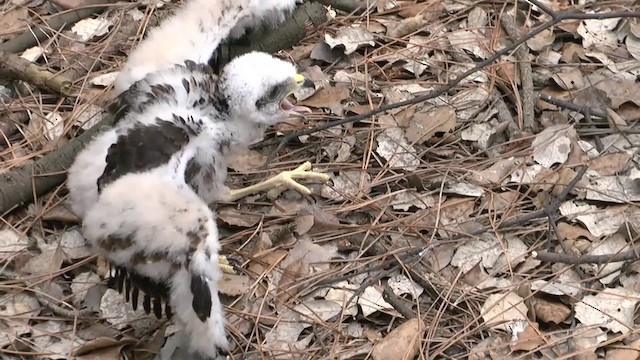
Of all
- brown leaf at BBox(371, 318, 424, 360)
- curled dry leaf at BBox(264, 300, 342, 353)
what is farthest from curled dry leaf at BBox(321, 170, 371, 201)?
brown leaf at BBox(371, 318, 424, 360)

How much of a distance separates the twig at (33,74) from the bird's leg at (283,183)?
1.01 m

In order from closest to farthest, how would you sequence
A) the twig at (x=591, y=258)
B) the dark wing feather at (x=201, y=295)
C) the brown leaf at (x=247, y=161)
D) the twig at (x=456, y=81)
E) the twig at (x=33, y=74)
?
the dark wing feather at (x=201, y=295) < the twig at (x=591, y=258) < the twig at (x=456, y=81) < the brown leaf at (x=247, y=161) < the twig at (x=33, y=74)

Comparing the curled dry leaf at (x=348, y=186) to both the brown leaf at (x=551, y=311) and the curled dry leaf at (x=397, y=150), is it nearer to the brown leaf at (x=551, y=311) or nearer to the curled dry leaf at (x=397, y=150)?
the curled dry leaf at (x=397, y=150)

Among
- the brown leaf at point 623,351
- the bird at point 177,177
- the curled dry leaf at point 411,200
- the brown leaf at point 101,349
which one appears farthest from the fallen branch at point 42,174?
the brown leaf at point 623,351

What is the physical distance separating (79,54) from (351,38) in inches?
52.8

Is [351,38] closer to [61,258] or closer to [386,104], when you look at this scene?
[386,104]

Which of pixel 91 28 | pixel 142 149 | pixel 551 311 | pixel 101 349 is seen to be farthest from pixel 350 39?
pixel 101 349

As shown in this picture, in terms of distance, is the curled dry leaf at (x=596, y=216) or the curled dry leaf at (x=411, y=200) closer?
the curled dry leaf at (x=596, y=216)

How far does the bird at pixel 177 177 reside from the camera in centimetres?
223

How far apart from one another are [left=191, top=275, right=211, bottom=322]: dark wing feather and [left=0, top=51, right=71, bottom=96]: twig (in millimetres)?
1688

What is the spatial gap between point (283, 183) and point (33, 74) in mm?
1309

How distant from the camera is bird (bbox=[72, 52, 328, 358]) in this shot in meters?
2.23

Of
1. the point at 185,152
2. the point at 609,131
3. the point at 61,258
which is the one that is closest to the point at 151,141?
the point at 185,152

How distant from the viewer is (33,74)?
3.49 metres
